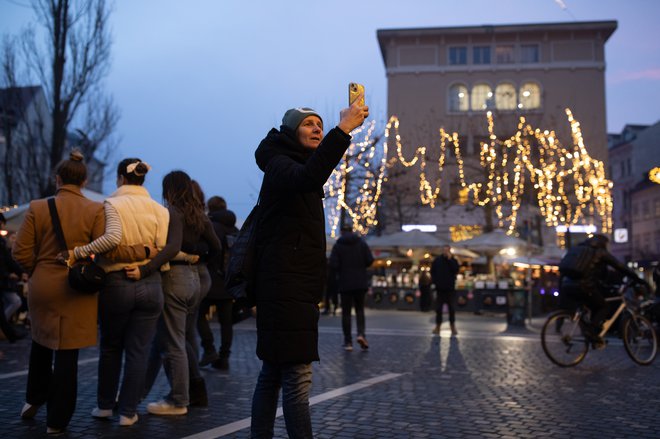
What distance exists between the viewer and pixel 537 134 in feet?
107

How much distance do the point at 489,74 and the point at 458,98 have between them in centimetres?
266

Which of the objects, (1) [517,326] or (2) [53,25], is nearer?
(1) [517,326]

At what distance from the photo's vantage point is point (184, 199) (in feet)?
20.4

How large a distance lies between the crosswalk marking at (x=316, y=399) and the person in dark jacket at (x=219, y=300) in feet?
5.61

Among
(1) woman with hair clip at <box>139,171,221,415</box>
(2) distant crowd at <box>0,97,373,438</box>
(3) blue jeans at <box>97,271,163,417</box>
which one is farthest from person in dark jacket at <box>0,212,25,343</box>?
(3) blue jeans at <box>97,271,163,417</box>

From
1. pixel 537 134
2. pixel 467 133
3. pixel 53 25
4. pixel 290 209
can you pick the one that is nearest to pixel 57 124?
pixel 53 25

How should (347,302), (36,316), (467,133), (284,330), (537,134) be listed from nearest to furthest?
(284,330), (36,316), (347,302), (537,134), (467,133)

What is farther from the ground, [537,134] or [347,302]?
[537,134]

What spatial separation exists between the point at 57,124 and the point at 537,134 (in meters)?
19.3

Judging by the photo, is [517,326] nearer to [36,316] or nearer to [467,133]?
[36,316]

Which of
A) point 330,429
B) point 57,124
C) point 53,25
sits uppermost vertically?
point 53,25

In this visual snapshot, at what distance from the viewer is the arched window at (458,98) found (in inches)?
2104

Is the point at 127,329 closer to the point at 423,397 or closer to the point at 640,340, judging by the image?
the point at 423,397

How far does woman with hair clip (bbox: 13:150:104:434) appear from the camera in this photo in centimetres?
507
